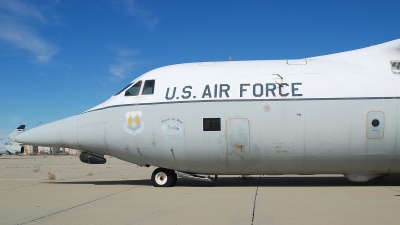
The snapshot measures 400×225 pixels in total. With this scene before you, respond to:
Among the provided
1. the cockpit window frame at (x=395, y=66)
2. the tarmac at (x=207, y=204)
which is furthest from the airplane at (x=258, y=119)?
the tarmac at (x=207, y=204)

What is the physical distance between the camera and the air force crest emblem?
1293 cm

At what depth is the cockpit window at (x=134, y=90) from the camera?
13453mm

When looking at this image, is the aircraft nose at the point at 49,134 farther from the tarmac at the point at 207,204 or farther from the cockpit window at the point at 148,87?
the cockpit window at the point at 148,87

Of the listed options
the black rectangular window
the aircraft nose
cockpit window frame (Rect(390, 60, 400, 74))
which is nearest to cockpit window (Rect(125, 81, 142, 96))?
the aircraft nose

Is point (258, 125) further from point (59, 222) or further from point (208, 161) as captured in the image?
point (59, 222)

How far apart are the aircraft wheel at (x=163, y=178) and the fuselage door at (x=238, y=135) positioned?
8.78ft

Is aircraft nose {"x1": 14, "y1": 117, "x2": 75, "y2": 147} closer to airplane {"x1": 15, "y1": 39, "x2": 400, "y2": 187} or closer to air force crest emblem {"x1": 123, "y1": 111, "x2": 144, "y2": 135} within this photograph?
airplane {"x1": 15, "y1": 39, "x2": 400, "y2": 187}

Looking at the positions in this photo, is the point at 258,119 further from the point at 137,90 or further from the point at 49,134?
the point at 49,134

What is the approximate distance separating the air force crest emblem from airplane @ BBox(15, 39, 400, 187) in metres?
0.03

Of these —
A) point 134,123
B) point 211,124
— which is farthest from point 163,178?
point 211,124

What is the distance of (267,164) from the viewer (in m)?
12.5

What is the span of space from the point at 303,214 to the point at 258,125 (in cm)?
441

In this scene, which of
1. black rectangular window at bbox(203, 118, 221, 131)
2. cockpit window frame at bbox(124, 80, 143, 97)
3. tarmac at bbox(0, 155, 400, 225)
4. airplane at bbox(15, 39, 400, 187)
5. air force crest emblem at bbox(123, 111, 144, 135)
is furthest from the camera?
cockpit window frame at bbox(124, 80, 143, 97)

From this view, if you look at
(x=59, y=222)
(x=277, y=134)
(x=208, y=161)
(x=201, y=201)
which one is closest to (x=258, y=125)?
(x=277, y=134)
